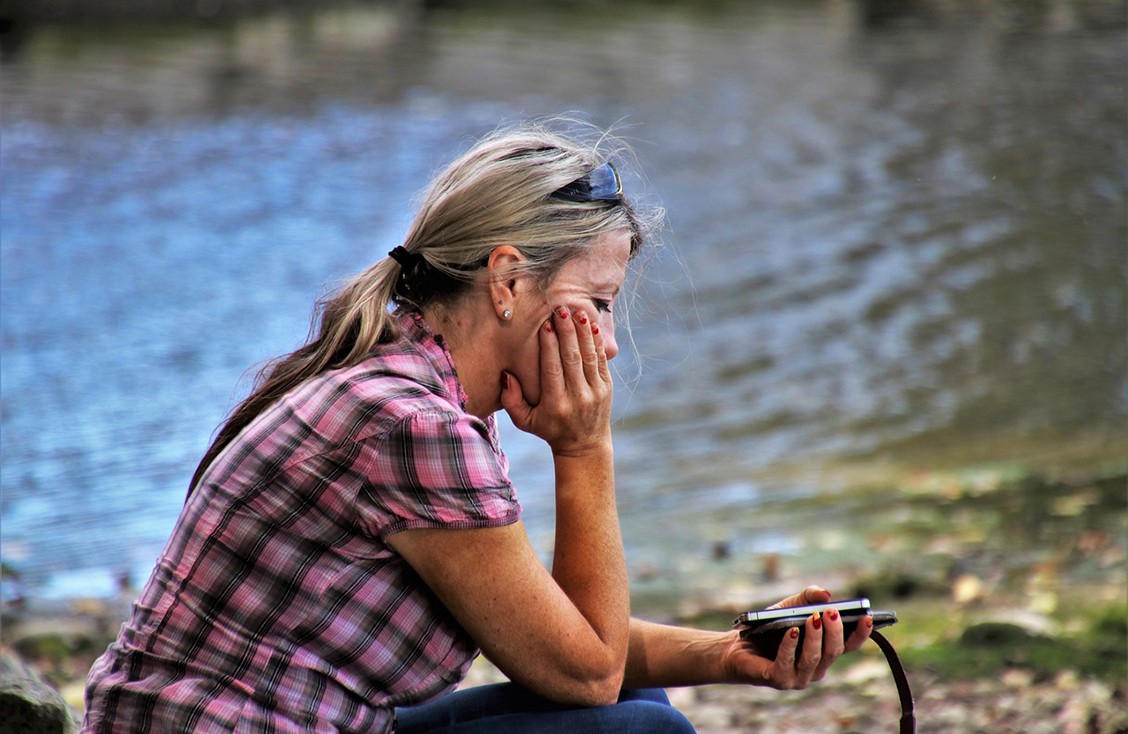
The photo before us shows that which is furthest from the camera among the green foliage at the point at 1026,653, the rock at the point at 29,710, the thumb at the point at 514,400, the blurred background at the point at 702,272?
the blurred background at the point at 702,272

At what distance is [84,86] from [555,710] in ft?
45.4

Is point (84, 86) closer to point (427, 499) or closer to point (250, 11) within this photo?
point (250, 11)

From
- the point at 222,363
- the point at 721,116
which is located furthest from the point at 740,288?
the point at 721,116

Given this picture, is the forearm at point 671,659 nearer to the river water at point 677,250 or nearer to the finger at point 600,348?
the finger at point 600,348

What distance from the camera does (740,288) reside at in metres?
8.66

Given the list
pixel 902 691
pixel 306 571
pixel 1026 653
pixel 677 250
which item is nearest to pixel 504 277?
pixel 306 571

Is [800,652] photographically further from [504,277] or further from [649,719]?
[504,277]

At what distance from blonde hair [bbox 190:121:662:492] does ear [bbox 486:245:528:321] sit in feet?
0.04

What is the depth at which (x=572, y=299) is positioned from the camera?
Result: 2.12m

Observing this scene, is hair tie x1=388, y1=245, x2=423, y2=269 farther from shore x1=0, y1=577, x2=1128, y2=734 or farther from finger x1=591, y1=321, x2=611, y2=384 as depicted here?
shore x1=0, y1=577, x2=1128, y2=734

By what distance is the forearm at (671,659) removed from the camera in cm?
241

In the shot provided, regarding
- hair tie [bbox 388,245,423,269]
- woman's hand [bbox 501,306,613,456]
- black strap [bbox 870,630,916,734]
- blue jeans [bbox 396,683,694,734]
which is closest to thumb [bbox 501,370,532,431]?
woman's hand [bbox 501,306,613,456]

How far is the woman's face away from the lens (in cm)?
211

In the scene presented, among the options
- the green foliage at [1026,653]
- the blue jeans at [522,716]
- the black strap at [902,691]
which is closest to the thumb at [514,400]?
the blue jeans at [522,716]
